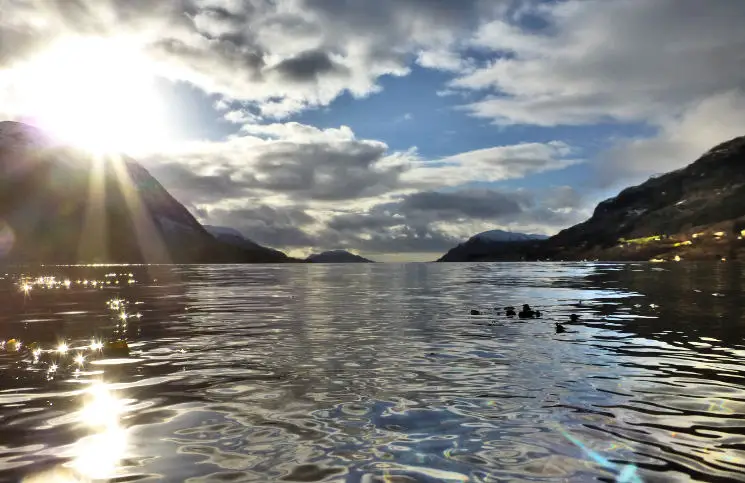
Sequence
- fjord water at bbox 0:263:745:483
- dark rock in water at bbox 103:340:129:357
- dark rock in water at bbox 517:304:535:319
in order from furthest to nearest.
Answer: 1. dark rock in water at bbox 517:304:535:319
2. dark rock in water at bbox 103:340:129:357
3. fjord water at bbox 0:263:745:483

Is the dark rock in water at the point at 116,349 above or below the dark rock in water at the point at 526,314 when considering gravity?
above

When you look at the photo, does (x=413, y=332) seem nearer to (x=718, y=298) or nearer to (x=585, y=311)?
(x=585, y=311)

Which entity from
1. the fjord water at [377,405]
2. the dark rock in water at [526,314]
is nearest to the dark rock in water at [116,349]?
the fjord water at [377,405]

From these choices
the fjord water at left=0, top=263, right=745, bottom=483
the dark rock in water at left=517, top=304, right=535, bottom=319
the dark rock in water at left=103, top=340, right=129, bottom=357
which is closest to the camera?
the fjord water at left=0, top=263, right=745, bottom=483

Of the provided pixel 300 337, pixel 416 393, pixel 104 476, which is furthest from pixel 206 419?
pixel 300 337

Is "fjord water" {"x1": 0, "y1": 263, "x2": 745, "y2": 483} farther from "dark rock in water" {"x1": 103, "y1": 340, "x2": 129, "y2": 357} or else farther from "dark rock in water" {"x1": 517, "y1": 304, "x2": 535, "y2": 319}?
"dark rock in water" {"x1": 517, "y1": 304, "x2": 535, "y2": 319}

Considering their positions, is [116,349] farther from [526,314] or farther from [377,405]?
[526,314]

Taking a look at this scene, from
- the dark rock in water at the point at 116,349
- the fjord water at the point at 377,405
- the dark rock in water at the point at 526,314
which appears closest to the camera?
the fjord water at the point at 377,405

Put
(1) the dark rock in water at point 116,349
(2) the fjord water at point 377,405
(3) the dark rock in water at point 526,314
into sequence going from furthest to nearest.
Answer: (3) the dark rock in water at point 526,314
(1) the dark rock in water at point 116,349
(2) the fjord water at point 377,405

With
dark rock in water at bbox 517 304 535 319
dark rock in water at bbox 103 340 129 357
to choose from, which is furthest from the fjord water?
dark rock in water at bbox 517 304 535 319

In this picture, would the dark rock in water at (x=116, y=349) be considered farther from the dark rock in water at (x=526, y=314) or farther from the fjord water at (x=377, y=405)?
the dark rock in water at (x=526, y=314)

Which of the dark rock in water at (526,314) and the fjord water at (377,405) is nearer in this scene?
the fjord water at (377,405)

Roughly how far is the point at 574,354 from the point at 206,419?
747 inches

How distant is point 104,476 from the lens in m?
11.2
